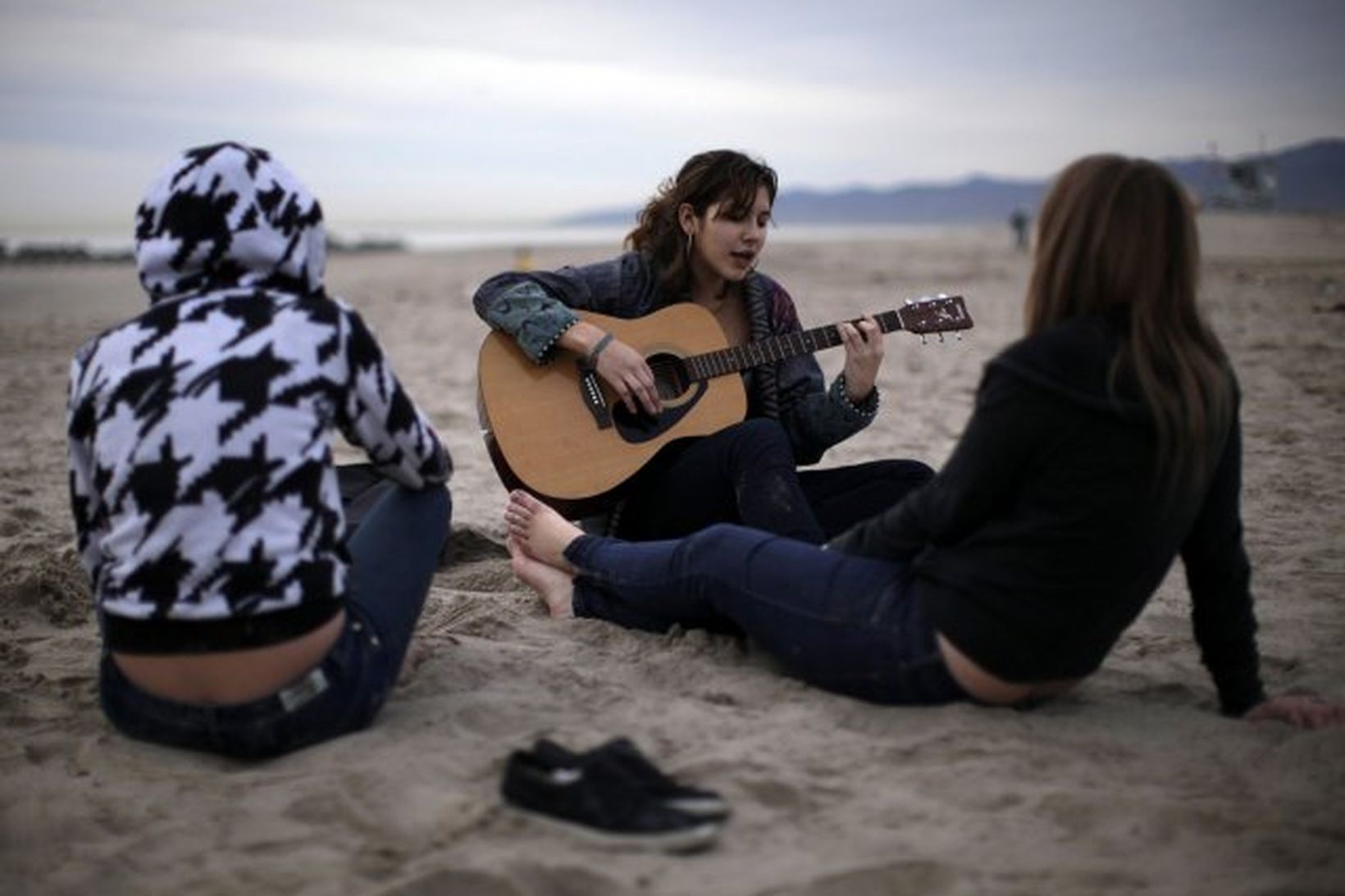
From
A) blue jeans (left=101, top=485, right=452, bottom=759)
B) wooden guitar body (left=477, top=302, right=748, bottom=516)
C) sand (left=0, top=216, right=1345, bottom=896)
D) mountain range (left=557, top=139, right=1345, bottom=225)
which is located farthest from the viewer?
mountain range (left=557, top=139, right=1345, bottom=225)

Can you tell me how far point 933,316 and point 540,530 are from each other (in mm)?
1512

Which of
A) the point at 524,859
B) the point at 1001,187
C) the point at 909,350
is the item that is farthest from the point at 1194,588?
the point at 1001,187

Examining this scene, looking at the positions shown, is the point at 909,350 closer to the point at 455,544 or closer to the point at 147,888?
the point at 455,544

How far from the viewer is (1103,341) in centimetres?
225

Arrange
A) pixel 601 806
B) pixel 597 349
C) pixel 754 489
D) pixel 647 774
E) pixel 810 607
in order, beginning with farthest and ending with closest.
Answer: pixel 597 349
pixel 754 489
pixel 810 607
pixel 647 774
pixel 601 806

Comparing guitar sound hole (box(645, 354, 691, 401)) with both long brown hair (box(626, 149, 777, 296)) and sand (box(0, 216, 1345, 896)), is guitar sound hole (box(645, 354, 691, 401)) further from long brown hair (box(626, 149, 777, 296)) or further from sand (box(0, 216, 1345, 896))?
sand (box(0, 216, 1345, 896))

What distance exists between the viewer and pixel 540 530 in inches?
138

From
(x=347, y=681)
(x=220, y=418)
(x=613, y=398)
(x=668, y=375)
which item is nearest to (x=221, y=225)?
(x=220, y=418)

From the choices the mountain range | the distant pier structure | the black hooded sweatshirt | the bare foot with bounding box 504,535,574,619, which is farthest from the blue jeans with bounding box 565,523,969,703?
the mountain range

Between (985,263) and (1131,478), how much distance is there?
20.6 m

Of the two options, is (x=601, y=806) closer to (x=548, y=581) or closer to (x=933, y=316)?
(x=548, y=581)

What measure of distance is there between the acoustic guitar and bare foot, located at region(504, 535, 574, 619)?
22 cm

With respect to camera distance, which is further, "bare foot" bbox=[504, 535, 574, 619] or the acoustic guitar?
the acoustic guitar

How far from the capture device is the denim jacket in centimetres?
380
